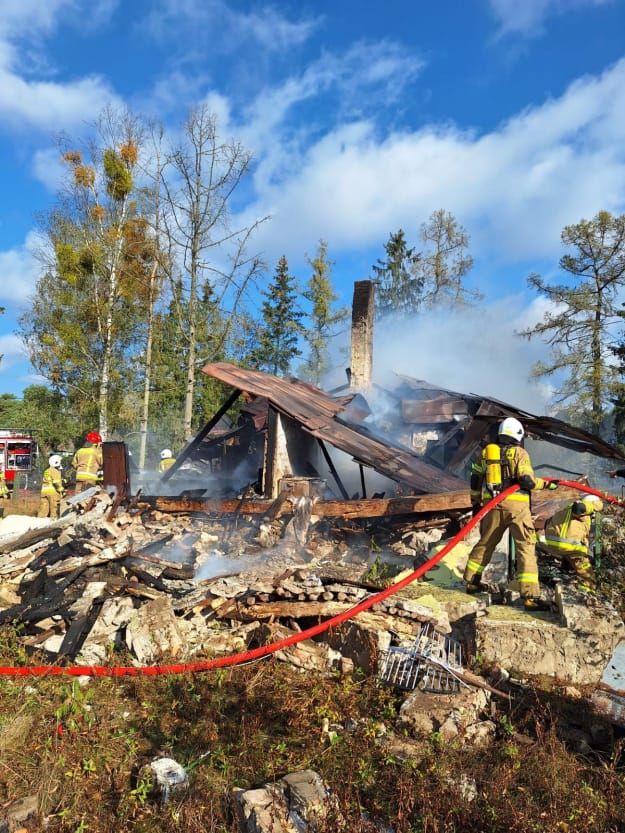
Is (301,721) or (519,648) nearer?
(301,721)

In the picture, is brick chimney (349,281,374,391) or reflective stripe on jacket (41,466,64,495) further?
brick chimney (349,281,374,391)

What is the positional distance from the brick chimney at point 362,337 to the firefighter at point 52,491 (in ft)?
22.6

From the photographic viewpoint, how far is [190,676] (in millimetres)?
4086

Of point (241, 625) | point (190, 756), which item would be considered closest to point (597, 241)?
point (241, 625)

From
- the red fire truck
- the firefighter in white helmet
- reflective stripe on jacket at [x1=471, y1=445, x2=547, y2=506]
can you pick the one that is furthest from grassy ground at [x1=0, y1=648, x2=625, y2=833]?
the red fire truck

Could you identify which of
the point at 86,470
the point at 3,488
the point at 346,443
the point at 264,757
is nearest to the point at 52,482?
the point at 86,470

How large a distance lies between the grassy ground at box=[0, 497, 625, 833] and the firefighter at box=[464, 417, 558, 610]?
1.25 m

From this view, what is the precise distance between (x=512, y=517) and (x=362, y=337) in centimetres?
863

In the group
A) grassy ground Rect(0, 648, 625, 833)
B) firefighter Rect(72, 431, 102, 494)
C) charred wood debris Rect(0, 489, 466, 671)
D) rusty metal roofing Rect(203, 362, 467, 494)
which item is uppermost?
rusty metal roofing Rect(203, 362, 467, 494)

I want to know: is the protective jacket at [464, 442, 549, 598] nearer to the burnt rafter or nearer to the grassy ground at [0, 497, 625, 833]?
the grassy ground at [0, 497, 625, 833]

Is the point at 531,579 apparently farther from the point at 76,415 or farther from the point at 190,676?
the point at 76,415

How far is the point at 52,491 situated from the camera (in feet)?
35.0

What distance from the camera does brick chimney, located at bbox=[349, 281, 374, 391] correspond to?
13289 mm

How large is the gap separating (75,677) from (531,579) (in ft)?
13.1
